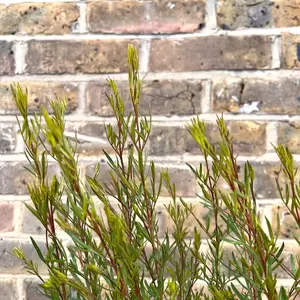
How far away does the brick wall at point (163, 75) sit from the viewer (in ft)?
4.01

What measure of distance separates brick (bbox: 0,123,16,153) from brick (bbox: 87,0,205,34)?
319 mm

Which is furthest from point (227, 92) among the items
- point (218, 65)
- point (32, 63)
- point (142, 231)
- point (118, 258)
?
point (118, 258)

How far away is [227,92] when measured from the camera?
48.5 inches

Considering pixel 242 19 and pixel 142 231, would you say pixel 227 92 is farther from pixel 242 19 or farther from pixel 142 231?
pixel 142 231

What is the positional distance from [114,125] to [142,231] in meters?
0.56

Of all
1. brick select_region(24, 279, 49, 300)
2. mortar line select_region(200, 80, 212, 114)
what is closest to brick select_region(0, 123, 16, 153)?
brick select_region(24, 279, 49, 300)

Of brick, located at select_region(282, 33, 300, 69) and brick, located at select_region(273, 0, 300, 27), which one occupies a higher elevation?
brick, located at select_region(273, 0, 300, 27)

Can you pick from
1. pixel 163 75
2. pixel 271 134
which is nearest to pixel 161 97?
pixel 163 75

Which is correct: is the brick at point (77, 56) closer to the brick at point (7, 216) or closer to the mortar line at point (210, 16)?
the mortar line at point (210, 16)

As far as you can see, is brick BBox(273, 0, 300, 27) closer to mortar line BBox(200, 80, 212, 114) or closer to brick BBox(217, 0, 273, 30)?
brick BBox(217, 0, 273, 30)

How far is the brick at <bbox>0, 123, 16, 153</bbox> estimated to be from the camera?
128 cm

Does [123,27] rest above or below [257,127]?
above

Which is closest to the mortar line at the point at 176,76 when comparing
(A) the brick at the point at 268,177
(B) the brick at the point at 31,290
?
(A) the brick at the point at 268,177

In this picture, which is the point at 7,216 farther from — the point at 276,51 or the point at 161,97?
the point at 276,51
